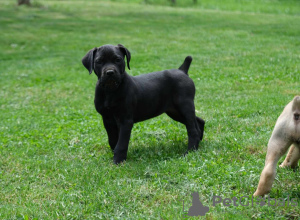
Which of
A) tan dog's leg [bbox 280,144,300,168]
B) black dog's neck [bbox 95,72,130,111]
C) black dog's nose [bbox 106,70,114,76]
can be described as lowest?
tan dog's leg [bbox 280,144,300,168]

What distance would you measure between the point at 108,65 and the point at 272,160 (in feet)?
8.19

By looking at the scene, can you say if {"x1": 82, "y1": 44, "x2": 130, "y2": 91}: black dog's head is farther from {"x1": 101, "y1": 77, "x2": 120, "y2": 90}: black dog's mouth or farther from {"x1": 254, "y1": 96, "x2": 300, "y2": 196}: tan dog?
{"x1": 254, "y1": 96, "x2": 300, "y2": 196}: tan dog

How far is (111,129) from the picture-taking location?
20.2 feet

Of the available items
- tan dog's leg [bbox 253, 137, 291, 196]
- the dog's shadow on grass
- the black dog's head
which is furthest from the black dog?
tan dog's leg [bbox 253, 137, 291, 196]

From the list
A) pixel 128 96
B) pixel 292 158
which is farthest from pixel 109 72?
pixel 292 158

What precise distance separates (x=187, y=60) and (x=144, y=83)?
2.62 ft

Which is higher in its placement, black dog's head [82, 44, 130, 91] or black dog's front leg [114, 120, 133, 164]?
black dog's head [82, 44, 130, 91]

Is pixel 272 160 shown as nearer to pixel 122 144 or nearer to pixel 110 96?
pixel 122 144

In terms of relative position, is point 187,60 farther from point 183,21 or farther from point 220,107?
point 183,21

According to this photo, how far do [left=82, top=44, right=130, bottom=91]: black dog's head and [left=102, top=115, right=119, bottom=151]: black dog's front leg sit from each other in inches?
20.8

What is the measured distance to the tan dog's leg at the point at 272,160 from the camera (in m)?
4.00

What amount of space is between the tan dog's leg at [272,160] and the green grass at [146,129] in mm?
257

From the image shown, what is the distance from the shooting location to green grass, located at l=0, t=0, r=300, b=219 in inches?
175

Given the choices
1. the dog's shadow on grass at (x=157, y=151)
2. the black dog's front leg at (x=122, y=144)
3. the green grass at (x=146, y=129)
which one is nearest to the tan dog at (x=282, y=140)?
the green grass at (x=146, y=129)
